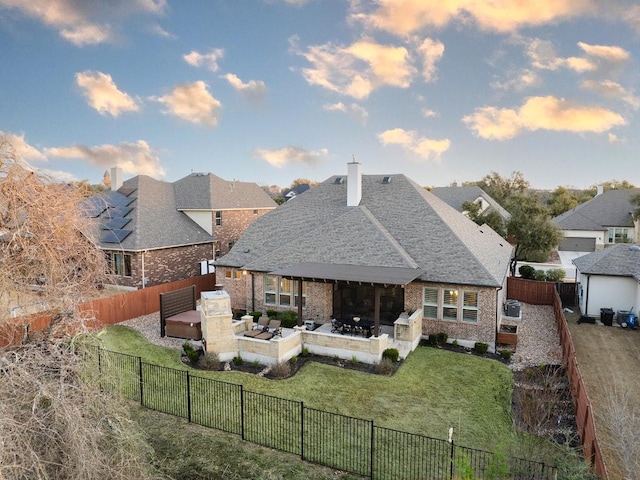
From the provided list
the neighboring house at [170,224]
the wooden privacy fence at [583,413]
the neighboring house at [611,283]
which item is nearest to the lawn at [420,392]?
the wooden privacy fence at [583,413]

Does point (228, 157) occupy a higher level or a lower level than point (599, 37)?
lower

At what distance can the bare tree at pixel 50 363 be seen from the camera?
5281mm

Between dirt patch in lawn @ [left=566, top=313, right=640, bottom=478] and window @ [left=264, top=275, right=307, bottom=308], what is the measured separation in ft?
38.2

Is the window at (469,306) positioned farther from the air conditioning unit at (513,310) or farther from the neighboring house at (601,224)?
the neighboring house at (601,224)

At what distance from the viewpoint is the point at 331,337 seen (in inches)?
619

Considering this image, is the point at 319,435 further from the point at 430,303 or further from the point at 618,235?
the point at 618,235

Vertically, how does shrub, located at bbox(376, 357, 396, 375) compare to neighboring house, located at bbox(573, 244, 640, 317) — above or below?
below

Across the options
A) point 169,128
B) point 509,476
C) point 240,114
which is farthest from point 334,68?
point 509,476

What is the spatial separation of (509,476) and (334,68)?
90.7 ft

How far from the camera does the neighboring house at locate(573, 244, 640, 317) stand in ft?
68.8

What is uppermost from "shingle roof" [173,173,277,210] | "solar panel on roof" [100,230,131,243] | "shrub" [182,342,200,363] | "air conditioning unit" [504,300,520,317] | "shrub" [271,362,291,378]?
"shingle roof" [173,173,277,210]

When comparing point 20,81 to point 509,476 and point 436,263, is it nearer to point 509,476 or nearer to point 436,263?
point 436,263

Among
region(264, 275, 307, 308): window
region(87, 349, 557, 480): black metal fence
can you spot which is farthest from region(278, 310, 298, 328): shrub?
region(87, 349, 557, 480): black metal fence

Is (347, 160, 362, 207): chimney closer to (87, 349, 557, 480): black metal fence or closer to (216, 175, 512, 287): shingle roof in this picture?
(216, 175, 512, 287): shingle roof
